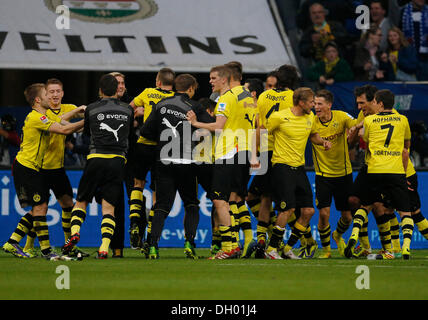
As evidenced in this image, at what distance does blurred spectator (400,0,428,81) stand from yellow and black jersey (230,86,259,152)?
8.08 metres

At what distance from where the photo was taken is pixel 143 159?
491 inches

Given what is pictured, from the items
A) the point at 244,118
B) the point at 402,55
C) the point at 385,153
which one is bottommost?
the point at 385,153

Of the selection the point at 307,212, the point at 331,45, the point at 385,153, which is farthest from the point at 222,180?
the point at 331,45

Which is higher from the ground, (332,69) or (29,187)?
(332,69)

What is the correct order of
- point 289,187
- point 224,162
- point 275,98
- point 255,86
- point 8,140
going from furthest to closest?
point 8,140 < point 255,86 < point 275,98 < point 289,187 < point 224,162

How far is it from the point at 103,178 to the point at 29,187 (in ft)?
3.87

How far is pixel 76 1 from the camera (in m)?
18.7

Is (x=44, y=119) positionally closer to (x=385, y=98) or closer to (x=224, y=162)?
(x=224, y=162)

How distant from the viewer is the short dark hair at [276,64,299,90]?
12.4 meters

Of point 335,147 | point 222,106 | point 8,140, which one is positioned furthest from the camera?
point 8,140

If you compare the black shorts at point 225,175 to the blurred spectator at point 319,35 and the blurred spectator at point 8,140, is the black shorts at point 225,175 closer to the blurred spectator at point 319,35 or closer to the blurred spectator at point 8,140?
the blurred spectator at point 8,140

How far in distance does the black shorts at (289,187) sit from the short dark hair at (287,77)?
1.22m
